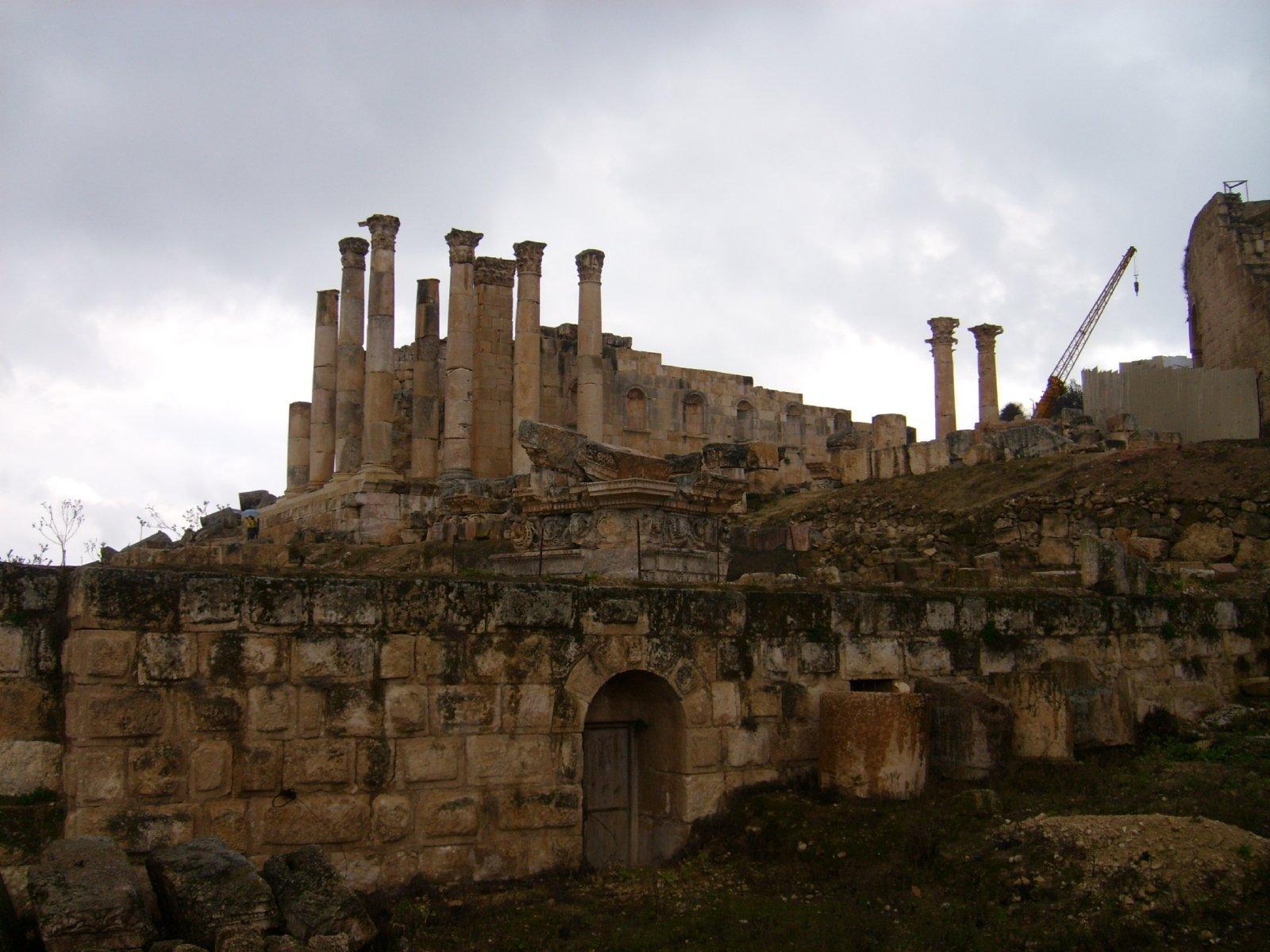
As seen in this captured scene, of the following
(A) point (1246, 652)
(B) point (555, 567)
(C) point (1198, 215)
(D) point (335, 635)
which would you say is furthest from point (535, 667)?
(C) point (1198, 215)

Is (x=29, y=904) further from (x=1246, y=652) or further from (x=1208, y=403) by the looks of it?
(x=1208, y=403)

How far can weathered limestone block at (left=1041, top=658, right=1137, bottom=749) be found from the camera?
27.2ft

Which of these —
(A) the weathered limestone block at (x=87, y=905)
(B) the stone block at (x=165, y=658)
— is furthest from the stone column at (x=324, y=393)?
(A) the weathered limestone block at (x=87, y=905)

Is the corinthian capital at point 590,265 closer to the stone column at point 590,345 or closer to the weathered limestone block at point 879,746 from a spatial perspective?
the stone column at point 590,345

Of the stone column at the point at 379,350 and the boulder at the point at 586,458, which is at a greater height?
the stone column at the point at 379,350

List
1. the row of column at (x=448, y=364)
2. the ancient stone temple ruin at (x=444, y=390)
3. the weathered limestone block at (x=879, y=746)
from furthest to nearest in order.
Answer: the row of column at (x=448, y=364) < the ancient stone temple ruin at (x=444, y=390) < the weathered limestone block at (x=879, y=746)

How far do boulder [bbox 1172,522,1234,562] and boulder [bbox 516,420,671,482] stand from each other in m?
10.0

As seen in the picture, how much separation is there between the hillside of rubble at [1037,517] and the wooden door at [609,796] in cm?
718

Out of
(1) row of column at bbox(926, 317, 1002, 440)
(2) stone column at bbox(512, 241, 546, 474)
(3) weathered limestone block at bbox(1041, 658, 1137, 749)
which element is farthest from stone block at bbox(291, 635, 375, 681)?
(1) row of column at bbox(926, 317, 1002, 440)

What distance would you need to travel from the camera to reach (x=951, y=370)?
37781 millimetres

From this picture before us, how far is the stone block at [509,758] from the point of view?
6.65 metres

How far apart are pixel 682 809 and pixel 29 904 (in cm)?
367

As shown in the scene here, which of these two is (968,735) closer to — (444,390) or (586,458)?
(586,458)

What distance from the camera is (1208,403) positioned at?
25703 millimetres
